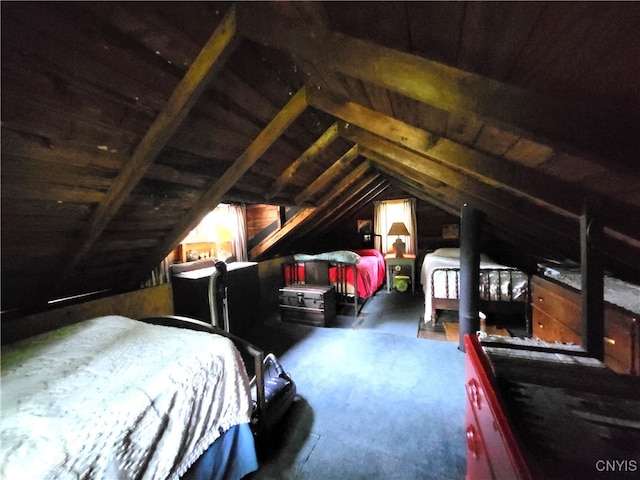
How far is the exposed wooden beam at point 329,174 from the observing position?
9.62 ft

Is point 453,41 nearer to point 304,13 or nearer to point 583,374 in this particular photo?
point 304,13

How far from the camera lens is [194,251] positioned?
3.34m

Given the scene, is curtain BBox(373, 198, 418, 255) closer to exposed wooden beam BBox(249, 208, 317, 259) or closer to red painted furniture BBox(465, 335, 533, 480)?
exposed wooden beam BBox(249, 208, 317, 259)

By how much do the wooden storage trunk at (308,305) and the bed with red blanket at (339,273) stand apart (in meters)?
0.31

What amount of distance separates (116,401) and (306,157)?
228 centimetres

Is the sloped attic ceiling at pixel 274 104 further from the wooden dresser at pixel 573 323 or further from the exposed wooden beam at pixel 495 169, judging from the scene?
the wooden dresser at pixel 573 323

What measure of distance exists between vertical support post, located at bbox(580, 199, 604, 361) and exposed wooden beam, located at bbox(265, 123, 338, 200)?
1.88 m

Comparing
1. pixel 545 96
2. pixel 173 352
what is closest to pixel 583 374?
pixel 545 96

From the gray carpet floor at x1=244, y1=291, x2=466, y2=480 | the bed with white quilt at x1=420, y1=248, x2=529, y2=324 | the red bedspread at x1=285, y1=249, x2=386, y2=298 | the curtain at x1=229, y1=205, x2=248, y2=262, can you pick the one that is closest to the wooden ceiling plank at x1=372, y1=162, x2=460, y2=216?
the bed with white quilt at x1=420, y1=248, x2=529, y2=324

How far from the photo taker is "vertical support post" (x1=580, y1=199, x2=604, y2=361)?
1071 millimetres

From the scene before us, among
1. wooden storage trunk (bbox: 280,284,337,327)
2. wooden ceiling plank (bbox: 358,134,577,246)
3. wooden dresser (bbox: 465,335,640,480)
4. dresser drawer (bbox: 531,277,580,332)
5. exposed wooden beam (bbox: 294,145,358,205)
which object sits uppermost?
exposed wooden beam (bbox: 294,145,358,205)

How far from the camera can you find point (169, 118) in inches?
48.0

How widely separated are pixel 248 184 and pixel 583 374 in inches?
105

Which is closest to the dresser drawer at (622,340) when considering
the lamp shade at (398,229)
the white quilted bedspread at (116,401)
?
the white quilted bedspread at (116,401)
